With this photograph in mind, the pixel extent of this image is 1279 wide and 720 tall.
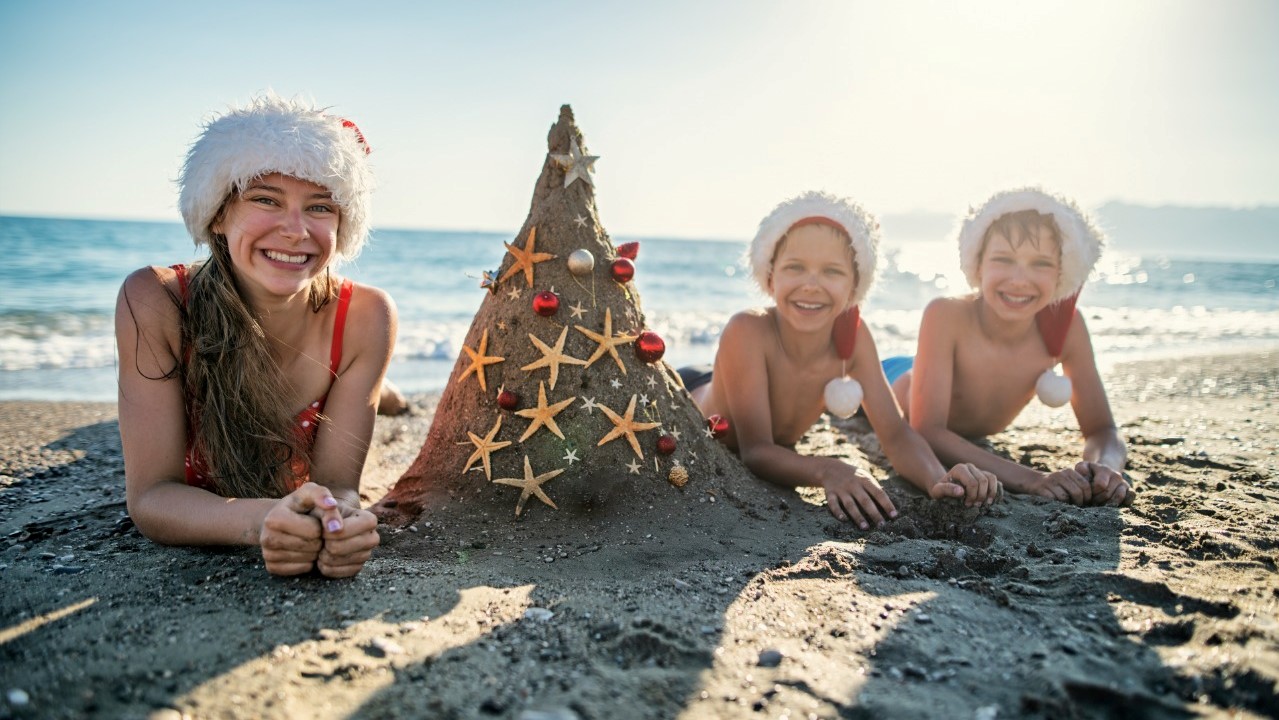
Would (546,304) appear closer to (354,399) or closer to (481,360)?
(481,360)

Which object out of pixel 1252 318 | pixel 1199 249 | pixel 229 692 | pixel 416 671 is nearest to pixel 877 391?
pixel 416 671

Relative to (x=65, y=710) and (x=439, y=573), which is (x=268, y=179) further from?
(x=65, y=710)

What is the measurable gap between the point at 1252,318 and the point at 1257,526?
17.2 m

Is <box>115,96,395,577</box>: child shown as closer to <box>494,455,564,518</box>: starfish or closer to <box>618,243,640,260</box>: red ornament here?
<box>494,455,564,518</box>: starfish

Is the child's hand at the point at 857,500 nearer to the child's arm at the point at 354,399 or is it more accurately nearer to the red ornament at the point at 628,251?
the red ornament at the point at 628,251

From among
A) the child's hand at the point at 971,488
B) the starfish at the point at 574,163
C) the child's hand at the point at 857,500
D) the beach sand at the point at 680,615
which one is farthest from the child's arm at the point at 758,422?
the starfish at the point at 574,163

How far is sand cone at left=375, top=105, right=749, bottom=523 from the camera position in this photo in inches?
144

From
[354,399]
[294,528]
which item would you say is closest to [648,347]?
[354,399]

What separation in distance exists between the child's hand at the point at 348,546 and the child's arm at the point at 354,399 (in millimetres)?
781

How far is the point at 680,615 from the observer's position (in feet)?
8.25

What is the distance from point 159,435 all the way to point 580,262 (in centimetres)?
195

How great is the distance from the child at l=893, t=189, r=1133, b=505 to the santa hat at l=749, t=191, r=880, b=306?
852 millimetres

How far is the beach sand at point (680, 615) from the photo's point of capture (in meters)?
2.03

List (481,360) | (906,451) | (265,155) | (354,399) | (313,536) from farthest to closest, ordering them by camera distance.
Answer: (906,451), (481,360), (354,399), (265,155), (313,536)
